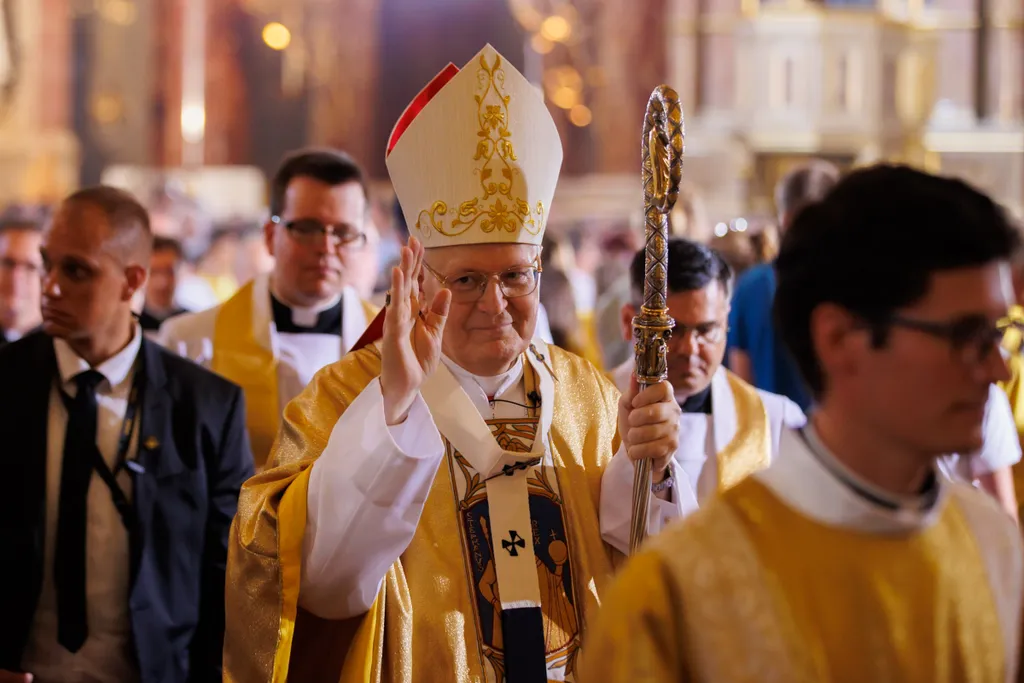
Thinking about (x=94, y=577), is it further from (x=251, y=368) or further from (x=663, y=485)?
(x=663, y=485)

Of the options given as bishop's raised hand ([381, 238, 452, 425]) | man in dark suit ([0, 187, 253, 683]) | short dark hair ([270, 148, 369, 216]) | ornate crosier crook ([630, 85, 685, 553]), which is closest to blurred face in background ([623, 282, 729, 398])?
ornate crosier crook ([630, 85, 685, 553])

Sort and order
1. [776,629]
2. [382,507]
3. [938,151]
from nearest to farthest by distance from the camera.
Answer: [776,629], [382,507], [938,151]

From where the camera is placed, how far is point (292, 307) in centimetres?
476

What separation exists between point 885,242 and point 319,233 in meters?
2.89

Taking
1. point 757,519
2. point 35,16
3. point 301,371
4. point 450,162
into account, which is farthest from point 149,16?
point 757,519

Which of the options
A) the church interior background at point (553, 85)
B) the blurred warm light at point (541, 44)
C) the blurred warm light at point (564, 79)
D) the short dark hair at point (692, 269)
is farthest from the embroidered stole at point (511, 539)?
the blurred warm light at point (564, 79)

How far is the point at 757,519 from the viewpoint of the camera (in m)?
1.84

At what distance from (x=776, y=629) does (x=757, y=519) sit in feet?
0.55

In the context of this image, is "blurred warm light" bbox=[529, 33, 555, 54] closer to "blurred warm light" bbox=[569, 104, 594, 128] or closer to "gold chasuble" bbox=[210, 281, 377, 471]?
"blurred warm light" bbox=[569, 104, 594, 128]

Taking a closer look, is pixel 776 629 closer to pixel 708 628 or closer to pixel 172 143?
pixel 708 628

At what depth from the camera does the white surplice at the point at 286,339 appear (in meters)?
4.66

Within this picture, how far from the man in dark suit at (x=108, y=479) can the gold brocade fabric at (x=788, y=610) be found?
6.23 feet

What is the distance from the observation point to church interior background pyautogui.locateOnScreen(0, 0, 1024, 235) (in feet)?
48.4

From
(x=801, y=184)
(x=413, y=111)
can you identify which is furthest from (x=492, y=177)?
(x=801, y=184)
